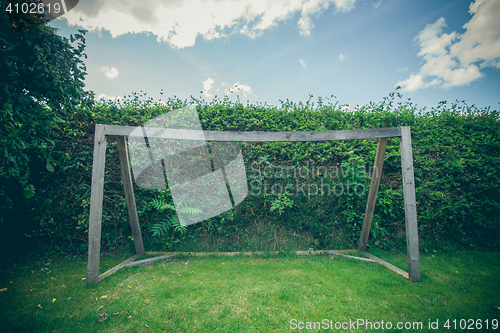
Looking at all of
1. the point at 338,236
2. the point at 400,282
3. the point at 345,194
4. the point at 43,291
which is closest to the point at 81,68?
the point at 43,291

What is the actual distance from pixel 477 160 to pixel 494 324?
3.57 m

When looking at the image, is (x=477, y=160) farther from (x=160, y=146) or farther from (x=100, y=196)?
(x=100, y=196)

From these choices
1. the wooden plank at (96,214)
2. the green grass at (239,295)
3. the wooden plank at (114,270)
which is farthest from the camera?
the wooden plank at (114,270)

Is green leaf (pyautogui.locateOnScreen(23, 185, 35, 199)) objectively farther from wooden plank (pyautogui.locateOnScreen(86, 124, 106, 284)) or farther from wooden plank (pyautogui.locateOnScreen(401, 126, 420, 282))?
wooden plank (pyautogui.locateOnScreen(401, 126, 420, 282))

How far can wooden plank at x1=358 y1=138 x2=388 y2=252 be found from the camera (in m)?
3.46

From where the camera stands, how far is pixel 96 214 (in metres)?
2.82

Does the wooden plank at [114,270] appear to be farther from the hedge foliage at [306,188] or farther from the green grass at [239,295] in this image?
the hedge foliage at [306,188]

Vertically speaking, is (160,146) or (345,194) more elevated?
(160,146)

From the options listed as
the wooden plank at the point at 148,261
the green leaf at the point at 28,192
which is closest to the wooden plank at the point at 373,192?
the wooden plank at the point at 148,261

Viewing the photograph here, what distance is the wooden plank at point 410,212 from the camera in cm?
288

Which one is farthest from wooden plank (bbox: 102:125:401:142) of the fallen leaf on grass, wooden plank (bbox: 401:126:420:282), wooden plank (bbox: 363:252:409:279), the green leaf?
the fallen leaf on grass

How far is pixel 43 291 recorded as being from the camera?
8.95ft

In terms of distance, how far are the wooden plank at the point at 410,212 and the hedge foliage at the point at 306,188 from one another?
3.19ft

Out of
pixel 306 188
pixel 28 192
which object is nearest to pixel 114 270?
pixel 28 192
